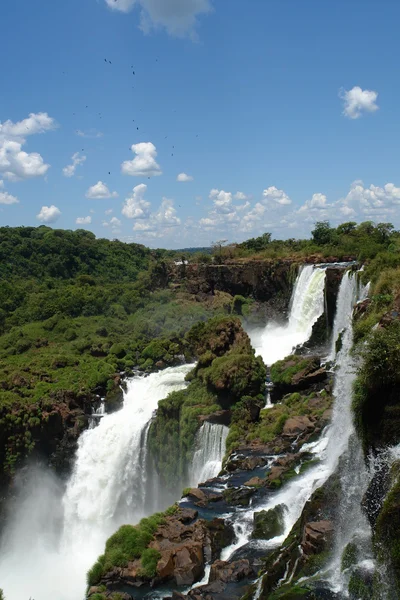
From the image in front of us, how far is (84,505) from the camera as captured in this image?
26219 mm

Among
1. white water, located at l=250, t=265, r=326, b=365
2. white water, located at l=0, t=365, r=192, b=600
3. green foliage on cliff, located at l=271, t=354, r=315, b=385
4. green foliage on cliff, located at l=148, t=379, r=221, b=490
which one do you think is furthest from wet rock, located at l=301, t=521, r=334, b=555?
white water, located at l=250, t=265, r=326, b=365

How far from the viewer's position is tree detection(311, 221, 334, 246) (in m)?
44.4

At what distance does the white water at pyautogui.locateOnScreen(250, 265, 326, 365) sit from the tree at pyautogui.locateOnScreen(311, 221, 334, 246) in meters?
9.23

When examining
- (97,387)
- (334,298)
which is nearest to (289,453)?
(334,298)

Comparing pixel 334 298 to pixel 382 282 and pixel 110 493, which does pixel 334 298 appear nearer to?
pixel 382 282

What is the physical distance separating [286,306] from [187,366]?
39.0 ft

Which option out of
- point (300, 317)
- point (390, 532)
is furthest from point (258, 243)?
point (390, 532)

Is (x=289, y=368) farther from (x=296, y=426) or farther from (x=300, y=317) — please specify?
(x=300, y=317)

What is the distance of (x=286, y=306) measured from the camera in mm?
40531

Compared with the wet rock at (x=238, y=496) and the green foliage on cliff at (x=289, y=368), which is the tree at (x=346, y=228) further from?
the wet rock at (x=238, y=496)

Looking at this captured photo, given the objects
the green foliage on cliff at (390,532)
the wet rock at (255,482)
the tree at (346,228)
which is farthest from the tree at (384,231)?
the green foliage on cliff at (390,532)

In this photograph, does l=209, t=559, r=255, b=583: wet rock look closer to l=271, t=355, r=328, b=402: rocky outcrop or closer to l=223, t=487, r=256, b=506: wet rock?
l=223, t=487, r=256, b=506: wet rock

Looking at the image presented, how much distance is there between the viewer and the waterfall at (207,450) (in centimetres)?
2214

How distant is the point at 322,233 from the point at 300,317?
14.0 m
